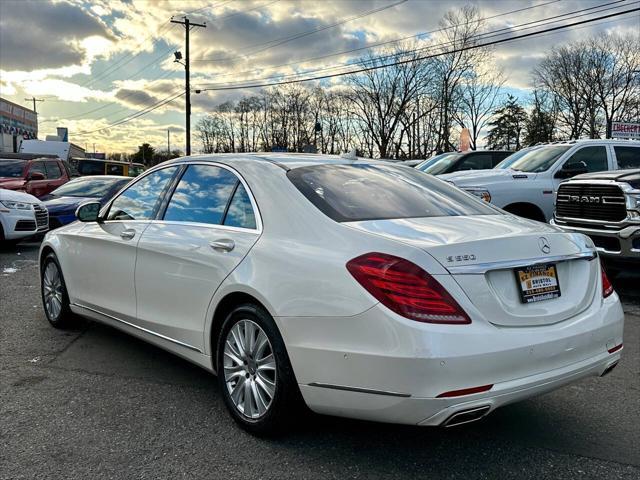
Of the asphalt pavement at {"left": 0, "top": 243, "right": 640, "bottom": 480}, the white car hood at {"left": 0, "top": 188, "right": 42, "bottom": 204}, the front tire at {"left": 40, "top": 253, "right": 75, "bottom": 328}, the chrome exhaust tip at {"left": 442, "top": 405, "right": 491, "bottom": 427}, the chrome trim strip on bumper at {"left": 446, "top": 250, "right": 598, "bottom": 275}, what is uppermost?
the chrome trim strip on bumper at {"left": 446, "top": 250, "right": 598, "bottom": 275}

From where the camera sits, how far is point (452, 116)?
57.7 m

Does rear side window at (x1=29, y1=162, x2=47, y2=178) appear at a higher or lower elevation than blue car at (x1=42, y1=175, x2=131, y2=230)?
higher

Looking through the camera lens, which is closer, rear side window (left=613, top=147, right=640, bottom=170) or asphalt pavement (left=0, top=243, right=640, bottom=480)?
asphalt pavement (left=0, top=243, right=640, bottom=480)

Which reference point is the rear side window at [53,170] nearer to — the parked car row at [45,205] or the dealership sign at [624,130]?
the parked car row at [45,205]

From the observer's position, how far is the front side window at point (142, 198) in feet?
14.1

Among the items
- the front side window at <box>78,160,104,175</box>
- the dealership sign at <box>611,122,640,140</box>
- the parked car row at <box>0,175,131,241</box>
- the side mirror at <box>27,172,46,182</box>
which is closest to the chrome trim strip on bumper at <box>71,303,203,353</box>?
the parked car row at <box>0,175,131,241</box>

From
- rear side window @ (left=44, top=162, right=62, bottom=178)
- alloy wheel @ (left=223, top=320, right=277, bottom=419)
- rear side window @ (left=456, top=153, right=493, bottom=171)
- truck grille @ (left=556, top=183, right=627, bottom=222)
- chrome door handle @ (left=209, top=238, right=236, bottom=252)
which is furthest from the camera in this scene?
rear side window @ (left=44, top=162, right=62, bottom=178)

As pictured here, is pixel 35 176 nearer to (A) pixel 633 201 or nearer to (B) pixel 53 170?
(B) pixel 53 170

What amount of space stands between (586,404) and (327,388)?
78.9 inches

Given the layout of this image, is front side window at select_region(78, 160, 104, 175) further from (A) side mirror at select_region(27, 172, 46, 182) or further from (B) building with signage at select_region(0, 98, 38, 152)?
(B) building with signage at select_region(0, 98, 38, 152)

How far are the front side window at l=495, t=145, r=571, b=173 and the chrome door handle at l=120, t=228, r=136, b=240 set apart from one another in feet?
24.6

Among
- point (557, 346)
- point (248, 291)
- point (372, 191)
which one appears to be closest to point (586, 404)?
point (557, 346)

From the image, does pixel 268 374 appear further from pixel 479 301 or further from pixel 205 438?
pixel 479 301

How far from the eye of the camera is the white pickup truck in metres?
9.44
